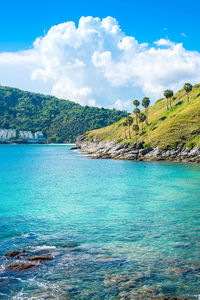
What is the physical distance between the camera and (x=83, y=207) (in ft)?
124

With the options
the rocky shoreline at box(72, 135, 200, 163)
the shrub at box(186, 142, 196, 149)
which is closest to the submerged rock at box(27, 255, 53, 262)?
the rocky shoreline at box(72, 135, 200, 163)

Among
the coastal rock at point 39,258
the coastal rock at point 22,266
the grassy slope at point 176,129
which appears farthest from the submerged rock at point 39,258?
the grassy slope at point 176,129

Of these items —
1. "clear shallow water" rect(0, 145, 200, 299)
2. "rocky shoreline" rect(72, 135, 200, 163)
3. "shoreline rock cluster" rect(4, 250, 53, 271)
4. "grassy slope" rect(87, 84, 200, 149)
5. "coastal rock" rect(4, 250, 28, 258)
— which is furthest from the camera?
"grassy slope" rect(87, 84, 200, 149)

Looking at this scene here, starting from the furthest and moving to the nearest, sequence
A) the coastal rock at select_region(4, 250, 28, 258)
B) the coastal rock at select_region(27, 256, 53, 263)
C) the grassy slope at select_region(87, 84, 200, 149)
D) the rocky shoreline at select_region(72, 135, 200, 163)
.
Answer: the grassy slope at select_region(87, 84, 200, 149), the rocky shoreline at select_region(72, 135, 200, 163), the coastal rock at select_region(4, 250, 28, 258), the coastal rock at select_region(27, 256, 53, 263)

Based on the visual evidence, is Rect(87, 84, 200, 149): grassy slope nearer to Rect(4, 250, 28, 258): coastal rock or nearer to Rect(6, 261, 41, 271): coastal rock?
Rect(4, 250, 28, 258): coastal rock

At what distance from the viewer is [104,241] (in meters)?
24.4

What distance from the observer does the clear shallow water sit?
1616 cm

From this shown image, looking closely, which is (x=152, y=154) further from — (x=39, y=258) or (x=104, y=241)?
(x=39, y=258)

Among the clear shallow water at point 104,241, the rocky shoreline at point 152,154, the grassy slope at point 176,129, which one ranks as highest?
the grassy slope at point 176,129

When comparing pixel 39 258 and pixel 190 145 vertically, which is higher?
pixel 190 145

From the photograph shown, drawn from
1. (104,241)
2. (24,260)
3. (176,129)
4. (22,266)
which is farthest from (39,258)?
(176,129)

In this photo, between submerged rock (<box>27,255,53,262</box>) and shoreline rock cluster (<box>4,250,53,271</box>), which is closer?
shoreline rock cluster (<box>4,250,53,271</box>)

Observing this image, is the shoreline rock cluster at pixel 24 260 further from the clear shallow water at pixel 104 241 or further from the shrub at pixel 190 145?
the shrub at pixel 190 145

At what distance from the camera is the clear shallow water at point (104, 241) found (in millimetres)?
16156
